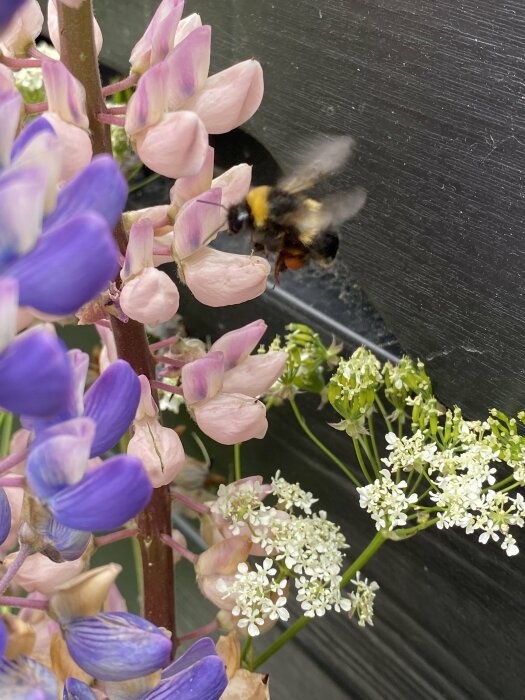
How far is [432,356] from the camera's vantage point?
547 mm

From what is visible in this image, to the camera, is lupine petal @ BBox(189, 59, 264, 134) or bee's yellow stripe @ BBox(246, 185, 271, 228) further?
bee's yellow stripe @ BBox(246, 185, 271, 228)

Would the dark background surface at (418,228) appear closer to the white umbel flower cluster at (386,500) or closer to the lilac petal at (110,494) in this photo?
Result: the white umbel flower cluster at (386,500)

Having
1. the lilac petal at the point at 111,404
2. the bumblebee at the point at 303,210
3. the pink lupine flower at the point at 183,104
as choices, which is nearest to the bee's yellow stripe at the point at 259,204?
the bumblebee at the point at 303,210

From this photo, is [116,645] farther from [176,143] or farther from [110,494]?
[176,143]

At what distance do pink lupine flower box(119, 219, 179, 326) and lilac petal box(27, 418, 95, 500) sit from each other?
11 cm

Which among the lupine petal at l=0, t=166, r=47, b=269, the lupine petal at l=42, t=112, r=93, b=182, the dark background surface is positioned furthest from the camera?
the dark background surface

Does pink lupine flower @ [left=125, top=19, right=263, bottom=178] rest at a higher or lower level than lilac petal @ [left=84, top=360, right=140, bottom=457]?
higher

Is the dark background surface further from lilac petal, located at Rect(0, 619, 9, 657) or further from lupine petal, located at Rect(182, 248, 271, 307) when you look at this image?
lilac petal, located at Rect(0, 619, 9, 657)

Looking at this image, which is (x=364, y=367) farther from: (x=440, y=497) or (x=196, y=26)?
(x=196, y=26)

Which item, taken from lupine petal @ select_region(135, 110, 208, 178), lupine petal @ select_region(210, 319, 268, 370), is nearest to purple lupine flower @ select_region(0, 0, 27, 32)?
lupine petal @ select_region(135, 110, 208, 178)

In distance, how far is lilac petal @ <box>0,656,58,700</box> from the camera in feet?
1.05

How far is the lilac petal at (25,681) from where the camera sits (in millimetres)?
320

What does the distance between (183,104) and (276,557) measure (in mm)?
265

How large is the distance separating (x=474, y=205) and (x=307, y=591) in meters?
0.25
